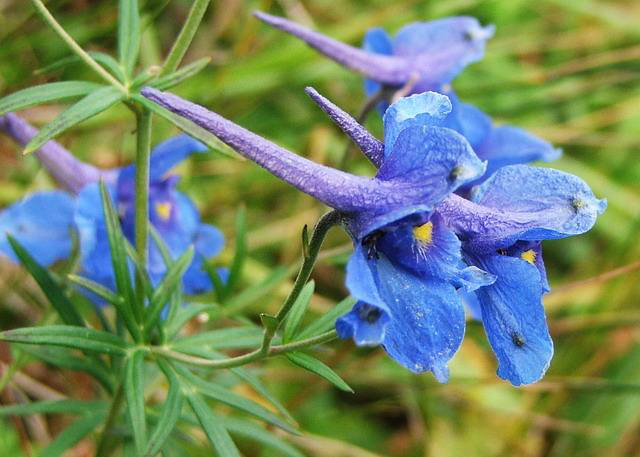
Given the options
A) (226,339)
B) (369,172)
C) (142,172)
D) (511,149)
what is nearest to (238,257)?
(226,339)

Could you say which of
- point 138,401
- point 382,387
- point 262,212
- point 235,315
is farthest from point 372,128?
point 138,401

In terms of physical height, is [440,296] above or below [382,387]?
above

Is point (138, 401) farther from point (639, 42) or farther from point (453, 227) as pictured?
point (639, 42)

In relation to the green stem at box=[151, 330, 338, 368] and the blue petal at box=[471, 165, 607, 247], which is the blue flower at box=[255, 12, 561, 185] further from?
the green stem at box=[151, 330, 338, 368]

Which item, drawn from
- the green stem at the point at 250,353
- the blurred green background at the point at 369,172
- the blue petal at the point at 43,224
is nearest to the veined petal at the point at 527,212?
the green stem at the point at 250,353

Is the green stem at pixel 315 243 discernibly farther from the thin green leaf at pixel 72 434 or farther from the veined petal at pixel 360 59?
the veined petal at pixel 360 59

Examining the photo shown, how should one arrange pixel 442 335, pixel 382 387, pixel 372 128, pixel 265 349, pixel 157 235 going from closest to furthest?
1. pixel 442 335
2. pixel 265 349
3. pixel 157 235
4. pixel 382 387
5. pixel 372 128

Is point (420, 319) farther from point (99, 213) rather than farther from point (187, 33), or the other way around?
point (99, 213)
